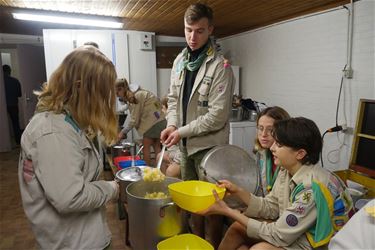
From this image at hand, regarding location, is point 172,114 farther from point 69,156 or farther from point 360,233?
point 360,233

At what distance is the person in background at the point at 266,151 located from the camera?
1.66 meters

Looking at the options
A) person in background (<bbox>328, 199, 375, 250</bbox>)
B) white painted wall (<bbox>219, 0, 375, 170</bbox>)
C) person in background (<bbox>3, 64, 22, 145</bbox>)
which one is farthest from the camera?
person in background (<bbox>3, 64, 22, 145</bbox>)

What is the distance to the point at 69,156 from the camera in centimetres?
93

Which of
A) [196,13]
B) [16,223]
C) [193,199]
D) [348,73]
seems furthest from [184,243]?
[348,73]

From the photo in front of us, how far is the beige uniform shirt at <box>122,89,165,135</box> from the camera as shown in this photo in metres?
3.56

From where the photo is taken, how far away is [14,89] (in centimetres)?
564

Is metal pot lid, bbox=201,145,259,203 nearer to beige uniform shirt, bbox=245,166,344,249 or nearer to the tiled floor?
beige uniform shirt, bbox=245,166,344,249

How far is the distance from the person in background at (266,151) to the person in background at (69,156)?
2.97 ft

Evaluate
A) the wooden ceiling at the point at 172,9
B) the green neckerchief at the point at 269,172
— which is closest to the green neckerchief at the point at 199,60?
the green neckerchief at the point at 269,172

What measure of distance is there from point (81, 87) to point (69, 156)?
0.24m

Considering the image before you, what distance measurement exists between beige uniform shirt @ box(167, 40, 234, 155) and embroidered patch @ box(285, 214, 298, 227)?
2.21 feet

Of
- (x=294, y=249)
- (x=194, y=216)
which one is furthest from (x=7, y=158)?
(x=294, y=249)

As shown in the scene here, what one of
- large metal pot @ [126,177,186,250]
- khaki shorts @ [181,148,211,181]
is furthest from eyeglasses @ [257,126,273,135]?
large metal pot @ [126,177,186,250]

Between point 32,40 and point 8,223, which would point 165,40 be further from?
point 8,223
